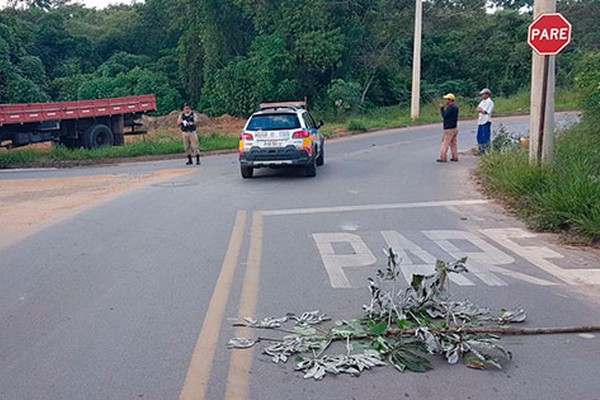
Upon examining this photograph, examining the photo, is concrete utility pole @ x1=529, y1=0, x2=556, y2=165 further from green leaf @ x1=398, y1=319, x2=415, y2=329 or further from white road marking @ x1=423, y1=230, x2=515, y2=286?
green leaf @ x1=398, y1=319, x2=415, y2=329

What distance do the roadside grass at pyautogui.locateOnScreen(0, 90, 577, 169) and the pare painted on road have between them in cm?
1310

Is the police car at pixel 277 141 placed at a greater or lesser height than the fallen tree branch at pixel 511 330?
greater

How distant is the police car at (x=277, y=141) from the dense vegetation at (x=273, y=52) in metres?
20.6

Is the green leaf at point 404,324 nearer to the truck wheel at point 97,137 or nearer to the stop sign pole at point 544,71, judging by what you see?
the stop sign pole at point 544,71

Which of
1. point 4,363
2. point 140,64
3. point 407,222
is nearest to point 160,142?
point 407,222

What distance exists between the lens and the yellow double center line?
448 centimetres

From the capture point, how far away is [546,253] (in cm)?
823

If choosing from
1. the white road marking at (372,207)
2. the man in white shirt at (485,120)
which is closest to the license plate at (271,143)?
the white road marking at (372,207)

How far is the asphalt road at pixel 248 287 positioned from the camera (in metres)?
4.56

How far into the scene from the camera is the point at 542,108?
1209 centimetres

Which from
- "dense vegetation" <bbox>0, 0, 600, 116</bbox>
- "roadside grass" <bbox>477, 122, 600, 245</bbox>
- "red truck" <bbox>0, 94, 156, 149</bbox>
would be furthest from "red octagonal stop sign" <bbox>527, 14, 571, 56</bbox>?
"dense vegetation" <bbox>0, 0, 600, 116</bbox>

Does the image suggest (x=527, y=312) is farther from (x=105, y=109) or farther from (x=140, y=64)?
(x=140, y=64)

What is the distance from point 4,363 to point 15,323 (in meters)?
0.95

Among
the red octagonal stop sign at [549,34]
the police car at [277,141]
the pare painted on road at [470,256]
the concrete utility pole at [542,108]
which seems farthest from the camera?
the police car at [277,141]
